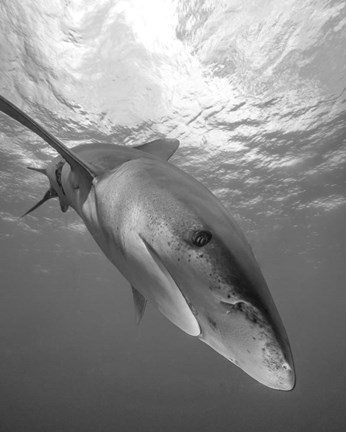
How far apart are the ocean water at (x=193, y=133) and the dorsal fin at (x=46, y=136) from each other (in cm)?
782

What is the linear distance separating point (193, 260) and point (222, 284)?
14 cm

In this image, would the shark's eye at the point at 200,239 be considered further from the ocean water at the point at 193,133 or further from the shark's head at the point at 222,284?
the ocean water at the point at 193,133

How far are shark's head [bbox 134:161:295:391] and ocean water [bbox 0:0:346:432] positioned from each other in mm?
8613

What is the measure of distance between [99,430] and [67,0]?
2626cm

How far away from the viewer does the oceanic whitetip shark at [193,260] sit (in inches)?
35.5

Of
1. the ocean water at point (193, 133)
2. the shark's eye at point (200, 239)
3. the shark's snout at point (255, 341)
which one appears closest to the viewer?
the shark's snout at point (255, 341)

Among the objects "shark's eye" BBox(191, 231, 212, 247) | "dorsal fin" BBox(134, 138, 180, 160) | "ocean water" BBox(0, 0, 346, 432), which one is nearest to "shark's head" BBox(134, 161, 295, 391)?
"shark's eye" BBox(191, 231, 212, 247)

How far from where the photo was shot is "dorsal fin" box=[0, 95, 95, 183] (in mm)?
1555

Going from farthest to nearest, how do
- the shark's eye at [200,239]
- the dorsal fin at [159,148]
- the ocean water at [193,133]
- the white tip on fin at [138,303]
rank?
the ocean water at [193,133] → the dorsal fin at [159,148] → the white tip on fin at [138,303] → the shark's eye at [200,239]

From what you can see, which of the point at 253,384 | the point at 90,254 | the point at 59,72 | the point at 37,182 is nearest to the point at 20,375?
the point at 90,254

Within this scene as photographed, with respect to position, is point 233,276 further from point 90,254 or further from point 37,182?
point 90,254

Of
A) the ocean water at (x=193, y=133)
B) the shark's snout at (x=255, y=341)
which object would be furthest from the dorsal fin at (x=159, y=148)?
the ocean water at (x=193, y=133)

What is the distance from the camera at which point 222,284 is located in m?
0.97

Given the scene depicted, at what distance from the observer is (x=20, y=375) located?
4381 cm
